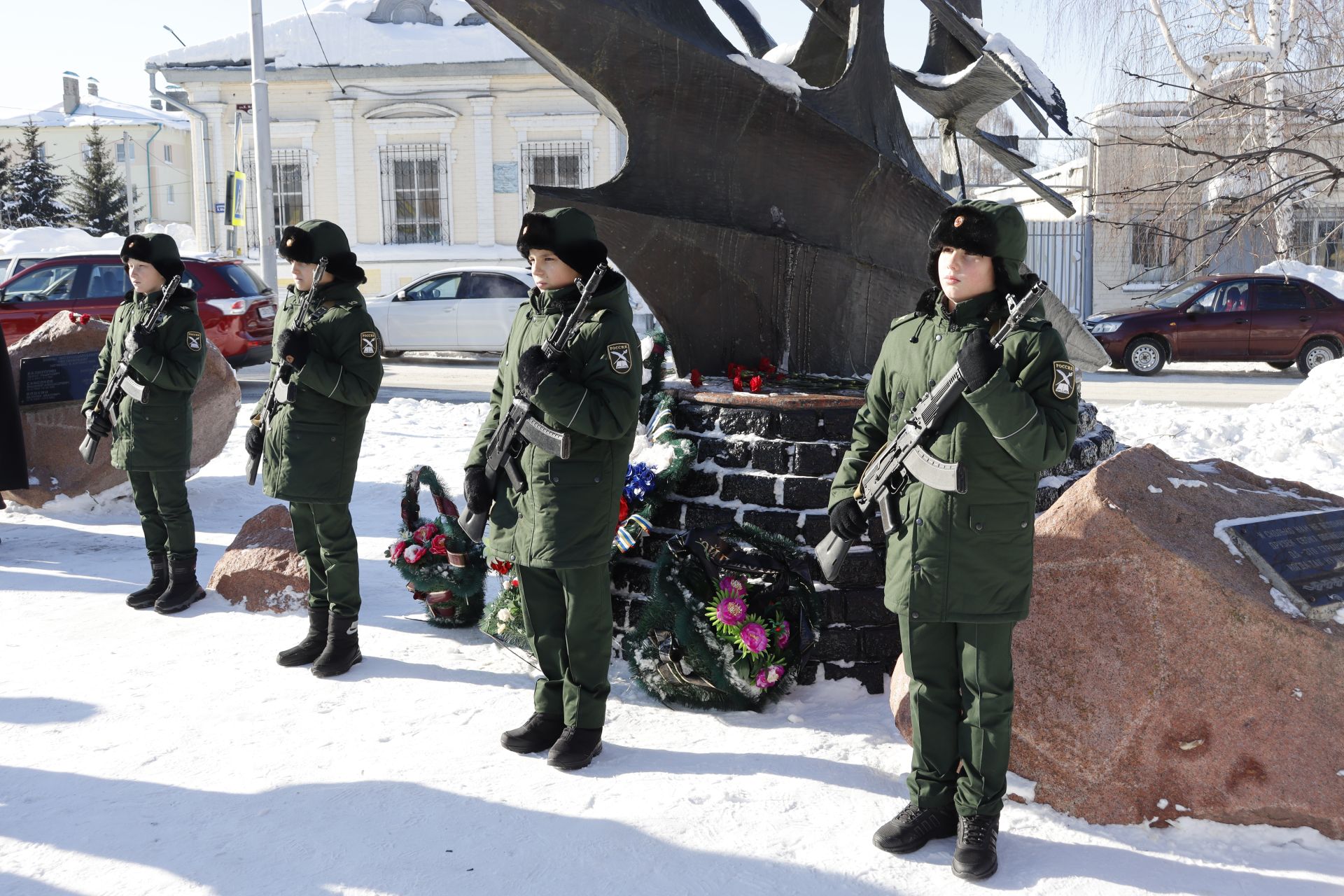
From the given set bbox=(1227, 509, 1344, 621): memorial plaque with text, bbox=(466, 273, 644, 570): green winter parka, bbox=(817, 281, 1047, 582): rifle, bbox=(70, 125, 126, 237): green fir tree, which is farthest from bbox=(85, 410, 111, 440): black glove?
bbox=(70, 125, 126, 237): green fir tree

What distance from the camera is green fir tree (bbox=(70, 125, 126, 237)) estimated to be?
123 feet

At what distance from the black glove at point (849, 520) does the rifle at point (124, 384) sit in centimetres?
324

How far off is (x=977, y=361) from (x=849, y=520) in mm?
578

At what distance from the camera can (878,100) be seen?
513cm

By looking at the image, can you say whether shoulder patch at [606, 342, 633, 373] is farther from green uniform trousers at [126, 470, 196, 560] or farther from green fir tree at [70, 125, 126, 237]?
green fir tree at [70, 125, 126, 237]

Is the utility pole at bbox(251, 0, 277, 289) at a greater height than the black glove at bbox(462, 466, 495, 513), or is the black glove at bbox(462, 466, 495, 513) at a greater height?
the utility pole at bbox(251, 0, 277, 289)

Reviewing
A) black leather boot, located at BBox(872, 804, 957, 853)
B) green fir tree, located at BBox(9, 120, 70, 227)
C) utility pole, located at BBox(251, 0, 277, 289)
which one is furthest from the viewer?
green fir tree, located at BBox(9, 120, 70, 227)

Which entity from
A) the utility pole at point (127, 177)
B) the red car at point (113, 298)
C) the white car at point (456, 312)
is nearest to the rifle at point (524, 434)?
the red car at point (113, 298)

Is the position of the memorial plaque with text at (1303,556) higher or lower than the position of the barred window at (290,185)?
lower

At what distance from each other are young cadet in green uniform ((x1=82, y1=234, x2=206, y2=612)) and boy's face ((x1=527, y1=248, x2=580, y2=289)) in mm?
2085

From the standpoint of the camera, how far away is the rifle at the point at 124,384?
15.6 ft

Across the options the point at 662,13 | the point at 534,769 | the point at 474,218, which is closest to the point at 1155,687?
the point at 534,769

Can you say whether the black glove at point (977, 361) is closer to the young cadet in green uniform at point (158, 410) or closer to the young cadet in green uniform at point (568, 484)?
the young cadet in green uniform at point (568, 484)

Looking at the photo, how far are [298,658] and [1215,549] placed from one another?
3.19m
